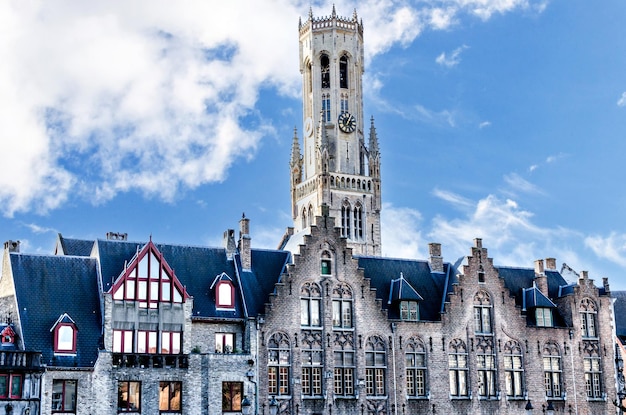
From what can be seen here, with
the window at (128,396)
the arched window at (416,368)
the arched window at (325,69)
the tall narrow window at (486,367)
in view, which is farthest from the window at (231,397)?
the arched window at (325,69)

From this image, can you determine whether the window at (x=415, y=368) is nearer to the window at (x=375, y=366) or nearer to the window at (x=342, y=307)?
the window at (x=375, y=366)

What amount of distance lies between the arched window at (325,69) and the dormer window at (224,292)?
265 feet

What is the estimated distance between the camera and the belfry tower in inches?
5138

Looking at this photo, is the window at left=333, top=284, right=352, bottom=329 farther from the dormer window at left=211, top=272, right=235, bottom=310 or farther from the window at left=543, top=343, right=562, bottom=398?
the window at left=543, top=343, right=562, bottom=398

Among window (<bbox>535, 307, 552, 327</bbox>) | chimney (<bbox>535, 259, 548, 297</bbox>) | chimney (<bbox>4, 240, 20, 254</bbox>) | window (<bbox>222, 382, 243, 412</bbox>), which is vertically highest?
chimney (<bbox>4, 240, 20, 254</bbox>)

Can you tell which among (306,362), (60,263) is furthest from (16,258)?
(306,362)

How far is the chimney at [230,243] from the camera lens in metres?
63.0

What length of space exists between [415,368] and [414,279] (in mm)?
6608

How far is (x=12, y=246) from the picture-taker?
198ft

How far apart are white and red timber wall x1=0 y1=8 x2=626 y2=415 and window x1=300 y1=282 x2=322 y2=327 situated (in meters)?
0.09

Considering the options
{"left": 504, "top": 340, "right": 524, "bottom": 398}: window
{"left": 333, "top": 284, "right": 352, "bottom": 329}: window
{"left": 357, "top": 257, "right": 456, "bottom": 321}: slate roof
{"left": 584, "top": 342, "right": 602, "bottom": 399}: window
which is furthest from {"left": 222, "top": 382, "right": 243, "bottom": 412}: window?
{"left": 584, "top": 342, "right": 602, "bottom": 399}: window

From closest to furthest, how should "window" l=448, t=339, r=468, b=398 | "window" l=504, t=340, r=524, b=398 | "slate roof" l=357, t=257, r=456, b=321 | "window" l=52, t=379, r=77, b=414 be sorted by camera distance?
"window" l=52, t=379, r=77, b=414, "window" l=448, t=339, r=468, b=398, "slate roof" l=357, t=257, r=456, b=321, "window" l=504, t=340, r=524, b=398

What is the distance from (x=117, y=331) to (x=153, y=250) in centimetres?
507

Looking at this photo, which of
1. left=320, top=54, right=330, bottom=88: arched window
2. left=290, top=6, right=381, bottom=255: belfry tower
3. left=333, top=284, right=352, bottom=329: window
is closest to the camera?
left=333, top=284, right=352, bottom=329: window
